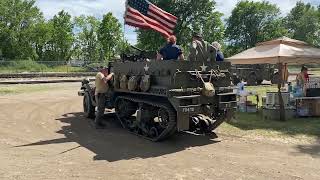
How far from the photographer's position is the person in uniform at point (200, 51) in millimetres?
10488

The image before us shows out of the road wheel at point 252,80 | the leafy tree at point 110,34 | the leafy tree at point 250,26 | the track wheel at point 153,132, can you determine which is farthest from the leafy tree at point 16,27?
the track wheel at point 153,132

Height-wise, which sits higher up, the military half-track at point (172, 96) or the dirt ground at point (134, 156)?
the military half-track at point (172, 96)

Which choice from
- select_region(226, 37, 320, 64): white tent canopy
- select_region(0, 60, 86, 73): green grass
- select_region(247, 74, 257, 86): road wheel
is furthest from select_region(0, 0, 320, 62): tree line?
select_region(226, 37, 320, 64): white tent canopy

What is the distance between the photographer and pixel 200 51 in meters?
10.6

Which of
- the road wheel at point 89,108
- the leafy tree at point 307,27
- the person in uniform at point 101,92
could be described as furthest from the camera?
the leafy tree at point 307,27

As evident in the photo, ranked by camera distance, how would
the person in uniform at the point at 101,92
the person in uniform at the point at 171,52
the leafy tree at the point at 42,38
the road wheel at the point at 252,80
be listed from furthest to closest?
the leafy tree at the point at 42,38 → the road wheel at the point at 252,80 → the person in uniform at the point at 101,92 → the person in uniform at the point at 171,52

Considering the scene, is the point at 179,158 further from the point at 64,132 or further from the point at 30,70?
the point at 30,70

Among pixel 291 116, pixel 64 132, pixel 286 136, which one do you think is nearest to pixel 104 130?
pixel 64 132

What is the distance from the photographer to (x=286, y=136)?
1127cm

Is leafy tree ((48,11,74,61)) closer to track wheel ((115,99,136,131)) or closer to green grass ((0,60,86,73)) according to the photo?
green grass ((0,60,86,73))

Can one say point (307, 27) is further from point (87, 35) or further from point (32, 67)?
point (32, 67)

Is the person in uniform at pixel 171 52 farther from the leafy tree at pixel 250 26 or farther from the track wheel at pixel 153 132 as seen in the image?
the leafy tree at pixel 250 26

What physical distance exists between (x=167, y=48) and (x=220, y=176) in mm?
3966

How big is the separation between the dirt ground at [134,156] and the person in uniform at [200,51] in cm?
192
